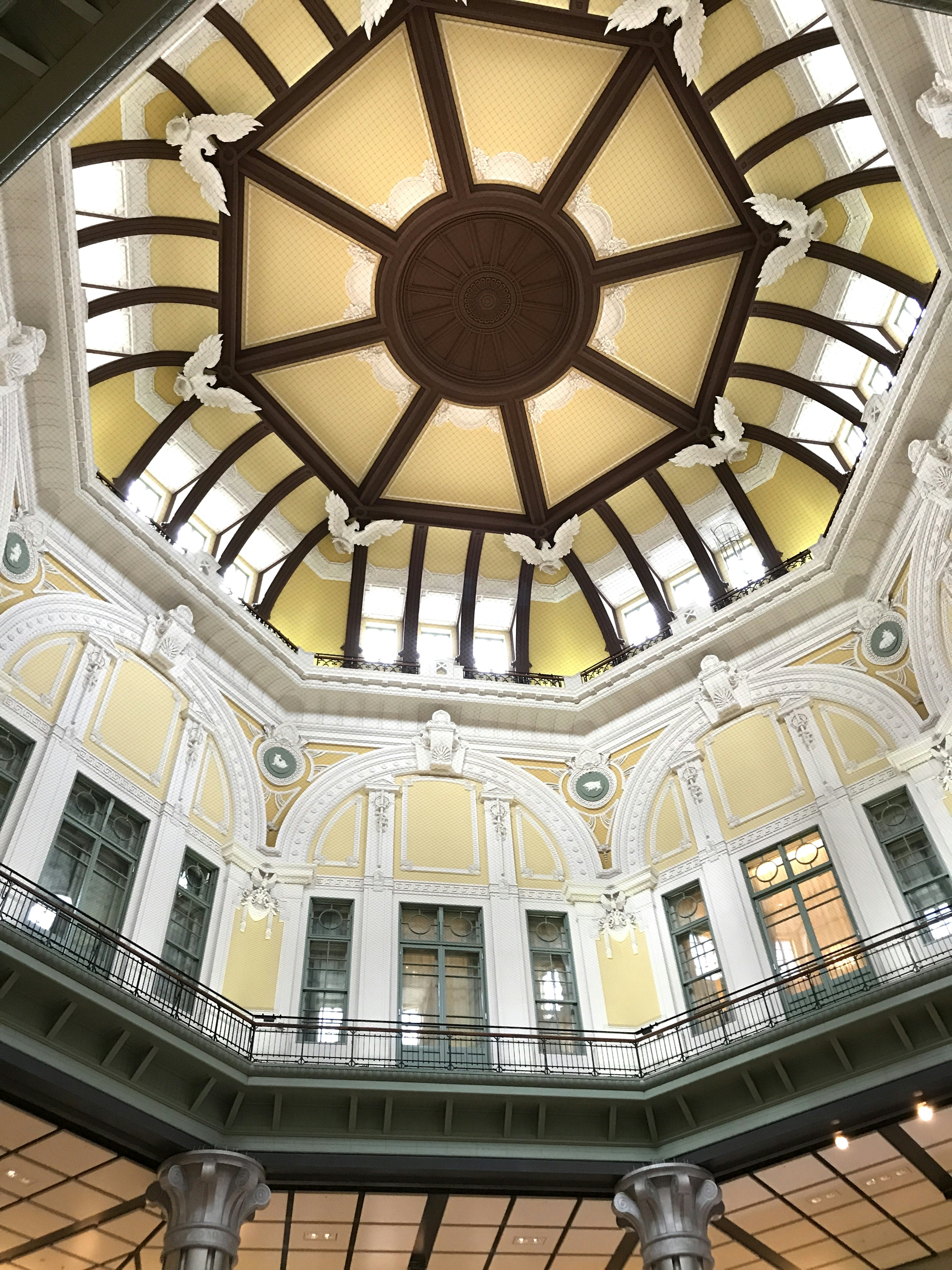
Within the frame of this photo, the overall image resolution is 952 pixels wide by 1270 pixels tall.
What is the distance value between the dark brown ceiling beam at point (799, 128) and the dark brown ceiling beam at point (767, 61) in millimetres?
930

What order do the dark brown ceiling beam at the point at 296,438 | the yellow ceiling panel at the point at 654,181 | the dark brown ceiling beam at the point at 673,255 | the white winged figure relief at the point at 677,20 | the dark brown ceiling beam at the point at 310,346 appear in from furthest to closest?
the dark brown ceiling beam at the point at 296,438 → the dark brown ceiling beam at the point at 310,346 → the dark brown ceiling beam at the point at 673,255 → the yellow ceiling panel at the point at 654,181 → the white winged figure relief at the point at 677,20

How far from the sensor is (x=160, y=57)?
656 inches

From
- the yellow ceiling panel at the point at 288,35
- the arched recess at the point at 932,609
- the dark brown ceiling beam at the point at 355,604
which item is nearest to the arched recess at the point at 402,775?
the dark brown ceiling beam at the point at 355,604

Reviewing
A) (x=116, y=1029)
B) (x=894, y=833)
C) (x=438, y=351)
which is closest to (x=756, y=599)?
(x=894, y=833)

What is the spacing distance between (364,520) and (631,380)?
6700 millimetres

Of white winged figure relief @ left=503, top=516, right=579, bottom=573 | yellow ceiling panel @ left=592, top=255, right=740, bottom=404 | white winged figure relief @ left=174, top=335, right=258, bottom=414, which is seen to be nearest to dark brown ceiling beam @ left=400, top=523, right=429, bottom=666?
white winged figure relief @ left=503, top=516, right=579, bottom=573

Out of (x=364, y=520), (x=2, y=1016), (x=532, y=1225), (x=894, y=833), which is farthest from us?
(x=364, y=520)

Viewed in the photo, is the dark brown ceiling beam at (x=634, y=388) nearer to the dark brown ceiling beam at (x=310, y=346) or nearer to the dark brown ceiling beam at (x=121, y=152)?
the dark brown ceiling beam at (x=310, y=346)

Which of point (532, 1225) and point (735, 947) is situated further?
point (735, 947)

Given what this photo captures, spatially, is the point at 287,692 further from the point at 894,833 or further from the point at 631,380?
the point at 894,833

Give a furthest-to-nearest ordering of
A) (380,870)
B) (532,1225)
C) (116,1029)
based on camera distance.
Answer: (380,870)
(532,1225)
(116,1029)

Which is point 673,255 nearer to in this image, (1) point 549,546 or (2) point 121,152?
(1) point 549,546

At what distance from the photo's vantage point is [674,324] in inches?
845

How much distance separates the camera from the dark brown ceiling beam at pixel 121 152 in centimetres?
1609
